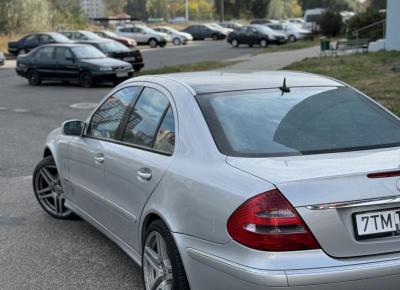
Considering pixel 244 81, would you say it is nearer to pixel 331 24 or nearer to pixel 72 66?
pixel 72 66

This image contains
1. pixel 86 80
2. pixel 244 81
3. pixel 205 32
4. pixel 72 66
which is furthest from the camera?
pixel 205 32

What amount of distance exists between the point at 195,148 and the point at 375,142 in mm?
1081

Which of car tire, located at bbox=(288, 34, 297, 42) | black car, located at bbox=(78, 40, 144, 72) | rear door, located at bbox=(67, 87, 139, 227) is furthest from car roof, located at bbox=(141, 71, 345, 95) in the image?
car tire, located at bbox=(288, 34, 297, 42)

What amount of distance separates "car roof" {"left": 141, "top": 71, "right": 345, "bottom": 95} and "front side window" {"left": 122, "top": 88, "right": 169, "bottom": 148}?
0.64 feet

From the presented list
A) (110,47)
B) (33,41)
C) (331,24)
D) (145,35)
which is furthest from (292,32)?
(110,47)

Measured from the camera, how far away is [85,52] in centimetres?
2050

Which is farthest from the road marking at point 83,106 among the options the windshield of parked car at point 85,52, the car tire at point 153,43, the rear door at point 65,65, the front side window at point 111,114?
the car tire at point 153,43

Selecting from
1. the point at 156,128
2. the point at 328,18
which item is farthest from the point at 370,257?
the point at 328,18

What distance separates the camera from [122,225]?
4227mm

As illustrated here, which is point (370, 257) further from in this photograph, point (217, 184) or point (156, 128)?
point (156, 128)

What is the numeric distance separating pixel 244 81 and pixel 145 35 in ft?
153

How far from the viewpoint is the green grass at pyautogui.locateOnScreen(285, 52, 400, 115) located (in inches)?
496

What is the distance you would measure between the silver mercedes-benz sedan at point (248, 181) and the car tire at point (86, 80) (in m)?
15.1

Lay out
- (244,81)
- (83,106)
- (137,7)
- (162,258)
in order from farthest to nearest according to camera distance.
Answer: (137,7)
(83,106)
(244,81)
(162,258)
